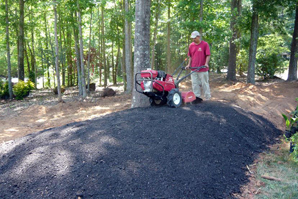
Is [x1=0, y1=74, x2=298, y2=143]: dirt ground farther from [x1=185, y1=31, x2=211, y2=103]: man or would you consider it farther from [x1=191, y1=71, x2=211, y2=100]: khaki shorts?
[x1=185, y1=31, x2=211, y2=103]: man

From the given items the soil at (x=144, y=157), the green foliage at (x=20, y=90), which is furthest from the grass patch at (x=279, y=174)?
the green foliage at (x=20, y=90)

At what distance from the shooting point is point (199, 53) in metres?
6.22

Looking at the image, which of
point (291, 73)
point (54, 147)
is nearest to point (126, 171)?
point (54, 147)

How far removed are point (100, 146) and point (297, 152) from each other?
9.07 ft

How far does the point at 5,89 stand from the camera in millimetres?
13828

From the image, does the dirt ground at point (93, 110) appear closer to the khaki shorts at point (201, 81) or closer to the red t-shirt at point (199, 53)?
the khaki shorts at point (201, 81)

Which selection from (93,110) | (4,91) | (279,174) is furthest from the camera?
(4,91)

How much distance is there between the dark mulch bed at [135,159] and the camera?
2.80 meters

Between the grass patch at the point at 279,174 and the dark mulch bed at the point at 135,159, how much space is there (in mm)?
227

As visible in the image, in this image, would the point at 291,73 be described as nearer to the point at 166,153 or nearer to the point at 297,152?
the point at 297,152

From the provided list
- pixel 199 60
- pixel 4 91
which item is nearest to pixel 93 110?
pixel 199 60

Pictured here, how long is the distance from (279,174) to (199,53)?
3.54 m

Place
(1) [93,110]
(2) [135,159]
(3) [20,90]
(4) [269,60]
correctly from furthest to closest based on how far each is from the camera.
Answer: (4) [269,60]
(3) [20,90]
(1) [93,110]
(2) [135,159]

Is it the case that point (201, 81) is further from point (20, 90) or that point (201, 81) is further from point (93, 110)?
point (20, 90)
